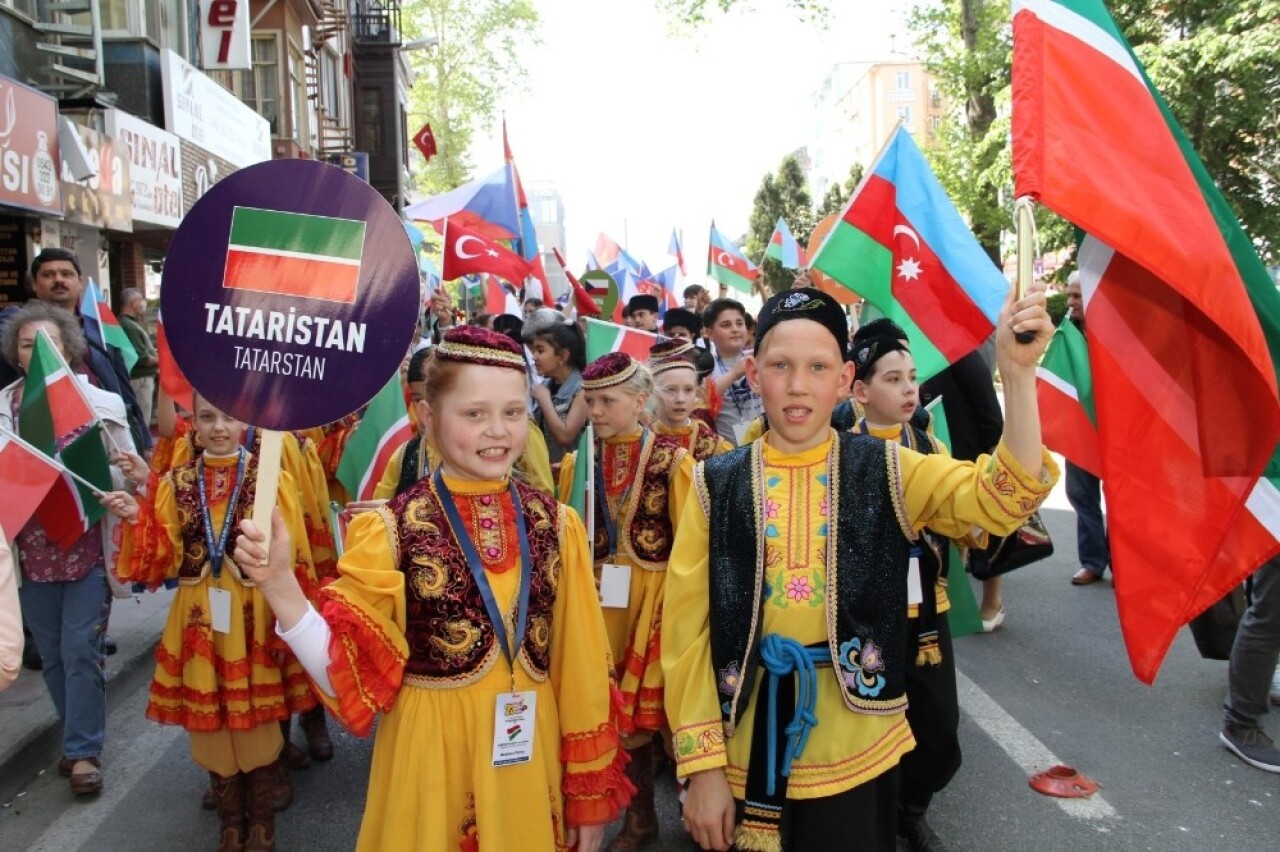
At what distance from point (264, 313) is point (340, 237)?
8.5 inches

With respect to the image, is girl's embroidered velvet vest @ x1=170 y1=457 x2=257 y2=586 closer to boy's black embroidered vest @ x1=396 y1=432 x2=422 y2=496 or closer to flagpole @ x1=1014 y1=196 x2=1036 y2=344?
boy's black embroidered vest @ x1=396 y1=432 x2=422 y2=496

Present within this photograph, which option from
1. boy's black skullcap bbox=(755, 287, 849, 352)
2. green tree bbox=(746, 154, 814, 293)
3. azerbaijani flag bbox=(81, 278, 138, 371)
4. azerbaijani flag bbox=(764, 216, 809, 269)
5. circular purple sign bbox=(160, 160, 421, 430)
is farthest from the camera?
green tree bbox=(746, 154, 814, 293)

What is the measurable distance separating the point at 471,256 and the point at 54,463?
18.8 ft

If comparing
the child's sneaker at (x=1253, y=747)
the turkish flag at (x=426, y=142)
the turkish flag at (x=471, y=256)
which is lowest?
the child's sneaker at (x=1253, y=747)

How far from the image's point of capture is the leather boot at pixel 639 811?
400cm

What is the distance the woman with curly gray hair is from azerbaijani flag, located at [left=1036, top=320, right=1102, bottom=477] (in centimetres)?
372

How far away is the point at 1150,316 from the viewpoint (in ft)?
8.98

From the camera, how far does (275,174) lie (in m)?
2.18

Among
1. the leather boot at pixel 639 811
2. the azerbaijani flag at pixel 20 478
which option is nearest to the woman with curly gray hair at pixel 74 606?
the azerbaijani flag at pixel 20 478

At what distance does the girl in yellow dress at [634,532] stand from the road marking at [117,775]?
2.16 meters

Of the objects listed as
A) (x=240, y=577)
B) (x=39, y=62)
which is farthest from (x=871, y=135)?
(x=240, y=577)

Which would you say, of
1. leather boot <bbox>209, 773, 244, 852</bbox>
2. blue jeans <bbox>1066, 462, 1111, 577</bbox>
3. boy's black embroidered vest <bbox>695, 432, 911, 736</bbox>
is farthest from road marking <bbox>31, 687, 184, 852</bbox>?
blue jeans <bbox>1066, 462, 1111, 577</bbox>

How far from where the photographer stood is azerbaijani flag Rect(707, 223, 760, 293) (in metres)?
15.9

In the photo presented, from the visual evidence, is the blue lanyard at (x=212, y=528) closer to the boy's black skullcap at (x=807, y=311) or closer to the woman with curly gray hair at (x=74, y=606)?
the woman with curly gray hair at (x=74, y=606)
